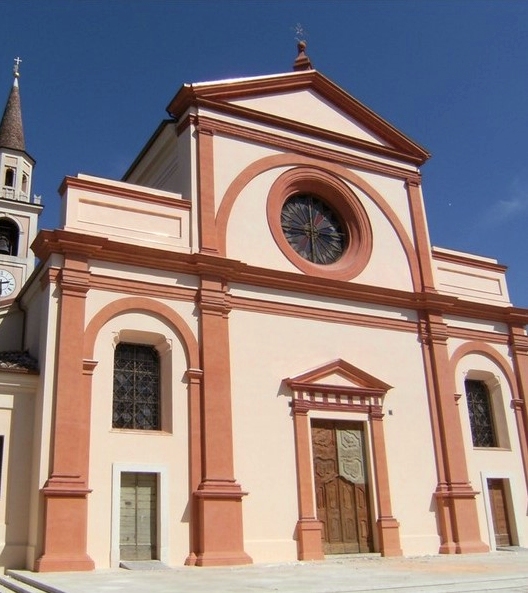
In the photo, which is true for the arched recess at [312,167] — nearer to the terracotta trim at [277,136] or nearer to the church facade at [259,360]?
the church facade at [259,360]

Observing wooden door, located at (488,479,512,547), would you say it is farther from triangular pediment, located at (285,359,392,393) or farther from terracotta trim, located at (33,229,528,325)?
terracotta trim, located at (33,229,528,325)

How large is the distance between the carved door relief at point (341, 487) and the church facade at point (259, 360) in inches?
1.9

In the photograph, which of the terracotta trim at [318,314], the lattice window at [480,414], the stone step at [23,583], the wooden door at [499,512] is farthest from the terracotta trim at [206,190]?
the wooden door at [499,512]

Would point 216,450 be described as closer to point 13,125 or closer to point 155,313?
point 155,313

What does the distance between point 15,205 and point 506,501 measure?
85.5 ft

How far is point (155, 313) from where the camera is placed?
584 inches

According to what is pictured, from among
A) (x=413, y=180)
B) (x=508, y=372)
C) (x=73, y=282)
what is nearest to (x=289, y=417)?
(x=73, y=282)

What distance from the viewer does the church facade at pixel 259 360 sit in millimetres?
13289

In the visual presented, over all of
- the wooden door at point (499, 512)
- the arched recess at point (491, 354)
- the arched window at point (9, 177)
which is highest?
the arched window at point (9, 177)

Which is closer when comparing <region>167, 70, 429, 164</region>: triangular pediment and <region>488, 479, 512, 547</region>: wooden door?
<region>167, 70, 429, 164</region>: triangular pediment

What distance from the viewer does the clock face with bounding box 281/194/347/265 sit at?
17844 millimetres

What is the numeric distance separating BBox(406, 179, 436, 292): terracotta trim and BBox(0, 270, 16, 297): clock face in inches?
770

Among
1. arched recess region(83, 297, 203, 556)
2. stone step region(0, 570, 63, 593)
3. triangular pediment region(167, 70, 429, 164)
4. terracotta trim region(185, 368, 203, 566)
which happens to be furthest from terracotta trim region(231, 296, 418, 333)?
stone step region(0, 570, 63, 593)

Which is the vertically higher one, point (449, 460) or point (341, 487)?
point (449, 460)
